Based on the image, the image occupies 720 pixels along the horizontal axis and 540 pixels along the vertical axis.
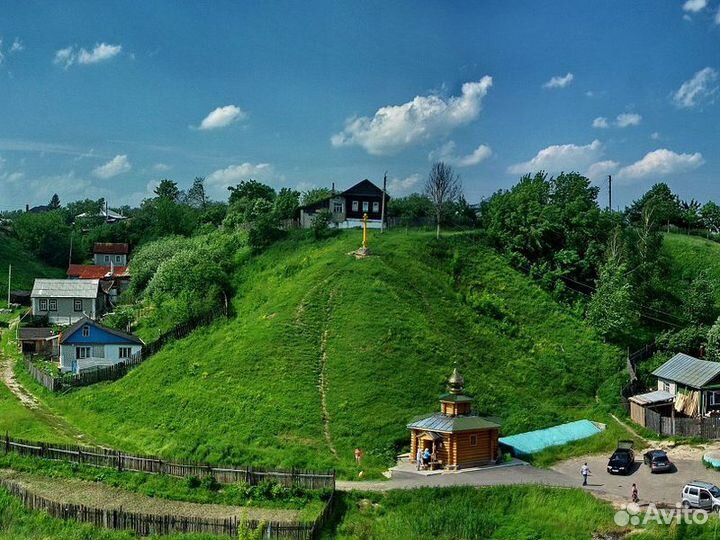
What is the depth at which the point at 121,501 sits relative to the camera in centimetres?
3372

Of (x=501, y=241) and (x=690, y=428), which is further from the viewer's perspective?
(x=501, y=241)

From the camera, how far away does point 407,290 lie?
184 ft

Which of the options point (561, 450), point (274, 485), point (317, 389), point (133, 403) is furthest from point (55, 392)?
point (561, 450)

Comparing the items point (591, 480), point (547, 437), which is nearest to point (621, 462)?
point (591, 480)

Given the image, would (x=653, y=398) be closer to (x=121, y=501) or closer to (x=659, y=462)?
(x=659, y=462)

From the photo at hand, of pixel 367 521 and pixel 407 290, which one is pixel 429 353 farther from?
pixel 367 521

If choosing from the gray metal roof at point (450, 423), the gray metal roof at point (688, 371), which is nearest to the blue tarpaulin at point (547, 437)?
the gray metal roof at point (450, 423)

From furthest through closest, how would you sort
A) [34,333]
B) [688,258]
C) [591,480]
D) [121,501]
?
[688,258], [34,333], [591,480], [121,501]

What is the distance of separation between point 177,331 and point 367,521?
95.7 feet

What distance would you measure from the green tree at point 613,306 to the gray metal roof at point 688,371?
28.1 feet

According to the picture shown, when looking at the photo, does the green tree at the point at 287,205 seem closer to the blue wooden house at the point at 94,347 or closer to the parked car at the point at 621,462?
the blue wooden house at the point at 94,347

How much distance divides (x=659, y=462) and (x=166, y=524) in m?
23.2

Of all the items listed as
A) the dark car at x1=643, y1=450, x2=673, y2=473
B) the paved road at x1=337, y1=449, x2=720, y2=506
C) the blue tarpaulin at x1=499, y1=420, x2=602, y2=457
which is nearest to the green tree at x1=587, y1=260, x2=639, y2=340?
the blue tarpaulin at x1=499, y1=420, x2=602, y2=457

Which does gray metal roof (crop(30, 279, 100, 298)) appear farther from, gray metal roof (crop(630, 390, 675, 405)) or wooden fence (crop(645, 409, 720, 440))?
wooden fence (crop(645, 409, 720, 440))
